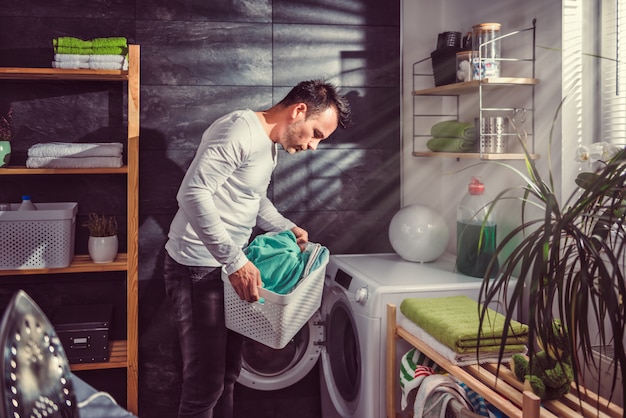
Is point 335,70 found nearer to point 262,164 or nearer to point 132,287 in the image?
point 262,164

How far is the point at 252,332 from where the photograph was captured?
7.44 feet

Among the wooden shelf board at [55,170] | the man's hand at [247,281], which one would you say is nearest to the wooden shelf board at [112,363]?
the wooden shelf board at [55,170]

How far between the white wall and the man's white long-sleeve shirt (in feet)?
2.64

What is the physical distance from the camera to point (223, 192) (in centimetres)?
227

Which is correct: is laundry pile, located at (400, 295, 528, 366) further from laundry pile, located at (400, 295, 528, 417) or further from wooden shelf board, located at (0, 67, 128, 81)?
wooden shelf board, located at (0, 67, 128, 81)

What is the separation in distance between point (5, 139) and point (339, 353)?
5.41 feet

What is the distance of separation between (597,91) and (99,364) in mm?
2165

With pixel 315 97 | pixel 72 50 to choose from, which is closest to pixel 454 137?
pixel 315 97

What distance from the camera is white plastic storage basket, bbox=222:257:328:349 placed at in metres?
2.18

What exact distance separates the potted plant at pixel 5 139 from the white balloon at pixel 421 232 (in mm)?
1622

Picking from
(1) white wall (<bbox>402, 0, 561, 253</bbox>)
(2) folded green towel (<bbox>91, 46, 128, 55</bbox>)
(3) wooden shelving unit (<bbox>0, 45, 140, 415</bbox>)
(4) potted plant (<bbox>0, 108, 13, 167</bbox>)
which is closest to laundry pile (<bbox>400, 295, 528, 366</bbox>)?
(1) white wall (<bbox>402, 0, 561, 253</bbox>)

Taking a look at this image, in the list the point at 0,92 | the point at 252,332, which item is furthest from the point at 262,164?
the point at 0,92

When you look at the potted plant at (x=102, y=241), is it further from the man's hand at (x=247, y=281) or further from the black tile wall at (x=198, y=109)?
the man's hand at (x=247, y=281)

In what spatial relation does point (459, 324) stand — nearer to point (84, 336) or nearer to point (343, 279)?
point (343, 279)
